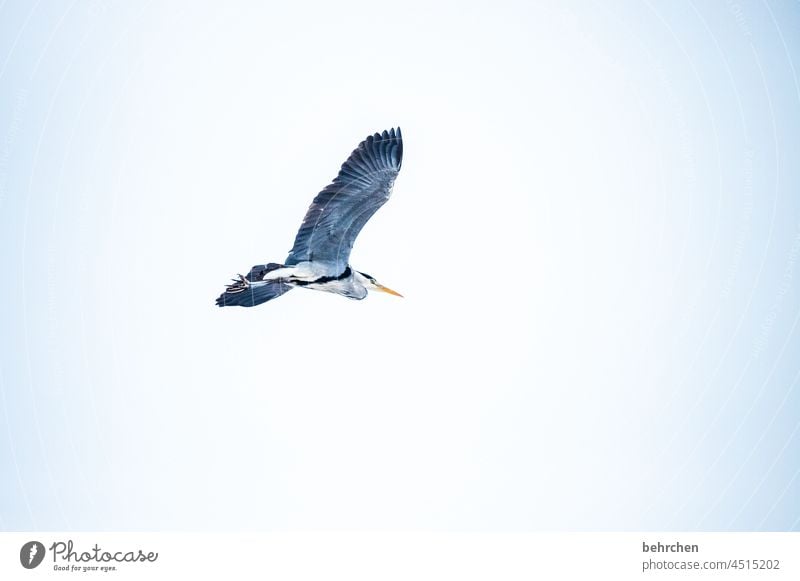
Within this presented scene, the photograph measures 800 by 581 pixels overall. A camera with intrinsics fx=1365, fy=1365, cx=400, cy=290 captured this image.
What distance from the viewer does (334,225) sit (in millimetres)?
25141

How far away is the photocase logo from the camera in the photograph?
24641 millimetres

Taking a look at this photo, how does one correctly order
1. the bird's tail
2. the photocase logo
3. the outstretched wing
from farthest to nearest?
the bird's tail
the outstretched wing
the photocase logo

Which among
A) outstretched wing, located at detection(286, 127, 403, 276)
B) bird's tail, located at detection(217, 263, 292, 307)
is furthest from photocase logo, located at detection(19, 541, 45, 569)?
outstretched wing, located at detection(286, 127, 403, 276)

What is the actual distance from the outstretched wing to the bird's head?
5.93 feet

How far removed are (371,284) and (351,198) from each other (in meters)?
3.41

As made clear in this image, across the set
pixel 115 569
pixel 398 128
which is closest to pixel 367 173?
pixel 398 128

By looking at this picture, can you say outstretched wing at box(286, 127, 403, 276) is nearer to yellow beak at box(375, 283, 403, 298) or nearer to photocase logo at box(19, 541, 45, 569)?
yellow beak at box(375, 283, 403, 298)

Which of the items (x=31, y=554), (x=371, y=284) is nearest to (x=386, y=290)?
(x=371, y=284)

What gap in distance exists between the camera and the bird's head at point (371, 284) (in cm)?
2730

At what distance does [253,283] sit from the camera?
83.5ft

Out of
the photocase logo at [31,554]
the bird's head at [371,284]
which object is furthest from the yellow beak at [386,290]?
the photocase logo at [31,554]

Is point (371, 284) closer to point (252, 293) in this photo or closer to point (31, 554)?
point (252, 293)

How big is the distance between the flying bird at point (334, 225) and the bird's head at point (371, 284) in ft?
4.03

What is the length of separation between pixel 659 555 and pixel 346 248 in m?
8.02
